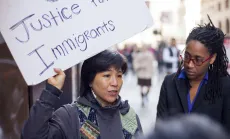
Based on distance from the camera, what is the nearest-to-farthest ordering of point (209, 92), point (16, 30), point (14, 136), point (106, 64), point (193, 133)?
point (193, 133) → point (16, 30) → point (106, 64) → point (209, 92) → point (14, 136)

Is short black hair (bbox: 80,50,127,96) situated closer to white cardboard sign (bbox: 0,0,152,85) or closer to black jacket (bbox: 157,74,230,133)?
white cardboard sign (bbox: 0,0,152,85)

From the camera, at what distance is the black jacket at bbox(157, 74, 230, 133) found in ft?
8.80

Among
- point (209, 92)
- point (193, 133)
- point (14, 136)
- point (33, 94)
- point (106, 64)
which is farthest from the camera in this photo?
point (33, 94)

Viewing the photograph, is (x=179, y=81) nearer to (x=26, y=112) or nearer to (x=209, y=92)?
(x=209, y=92)

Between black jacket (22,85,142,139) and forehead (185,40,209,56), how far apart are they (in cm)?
63

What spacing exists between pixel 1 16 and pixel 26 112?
1191 millimetres

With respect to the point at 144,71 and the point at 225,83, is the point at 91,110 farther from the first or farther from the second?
the point at 144,71

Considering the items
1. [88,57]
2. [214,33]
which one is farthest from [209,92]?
[88,57]

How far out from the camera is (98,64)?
217 cm

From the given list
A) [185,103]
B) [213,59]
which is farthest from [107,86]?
[213,59]

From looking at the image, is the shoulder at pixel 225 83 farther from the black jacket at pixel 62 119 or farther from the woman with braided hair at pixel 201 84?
the black jacket at pixel 62 119

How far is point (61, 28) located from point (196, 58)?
0.94m

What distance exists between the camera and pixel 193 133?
908mm

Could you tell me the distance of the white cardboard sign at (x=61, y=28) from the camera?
2008 mm
